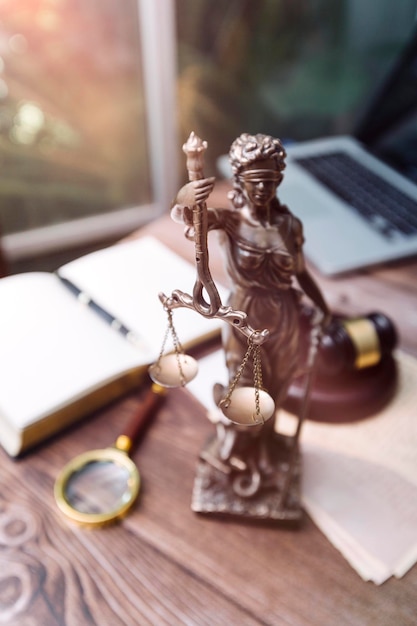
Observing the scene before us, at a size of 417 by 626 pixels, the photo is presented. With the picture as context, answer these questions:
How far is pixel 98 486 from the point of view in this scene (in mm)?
805

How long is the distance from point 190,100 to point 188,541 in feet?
4.48

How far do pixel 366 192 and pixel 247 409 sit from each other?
965 millimetres

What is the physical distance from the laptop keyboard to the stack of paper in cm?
45

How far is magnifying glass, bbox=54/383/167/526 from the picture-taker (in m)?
0.77

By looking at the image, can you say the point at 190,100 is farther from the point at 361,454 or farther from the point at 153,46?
the point at 361,454

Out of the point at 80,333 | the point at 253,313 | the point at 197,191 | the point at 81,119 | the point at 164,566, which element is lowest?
the point at 164,566

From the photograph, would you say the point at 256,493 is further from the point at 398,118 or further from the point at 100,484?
the point at 398,118

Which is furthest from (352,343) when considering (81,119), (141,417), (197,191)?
(81,119)

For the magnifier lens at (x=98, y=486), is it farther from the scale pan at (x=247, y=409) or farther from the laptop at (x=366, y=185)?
the laptop at (x=366, y=185)

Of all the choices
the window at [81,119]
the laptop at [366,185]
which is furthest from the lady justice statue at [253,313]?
the window at [81,119]

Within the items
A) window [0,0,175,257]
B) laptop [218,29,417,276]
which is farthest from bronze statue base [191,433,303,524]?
window [0,0,175,257]

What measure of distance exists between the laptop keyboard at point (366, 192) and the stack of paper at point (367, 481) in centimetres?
45

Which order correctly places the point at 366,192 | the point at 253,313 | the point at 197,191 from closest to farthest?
the point at 197,191 → the point at 253,313 → the point at 366,192

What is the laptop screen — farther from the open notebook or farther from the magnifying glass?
the magnifying glass
